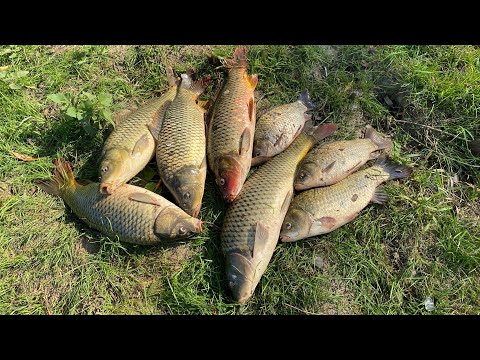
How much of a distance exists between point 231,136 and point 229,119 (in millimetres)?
138

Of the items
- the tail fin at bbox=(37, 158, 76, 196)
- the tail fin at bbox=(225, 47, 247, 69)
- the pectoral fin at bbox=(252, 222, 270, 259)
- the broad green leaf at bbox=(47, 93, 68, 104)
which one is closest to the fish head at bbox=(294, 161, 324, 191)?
the pectoral fin at bbox=(252, 222, 270, 259)

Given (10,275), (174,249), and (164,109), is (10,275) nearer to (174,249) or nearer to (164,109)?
(174,249)

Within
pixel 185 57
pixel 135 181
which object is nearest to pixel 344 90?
pixel 185 57

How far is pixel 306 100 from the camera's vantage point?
3.23 m

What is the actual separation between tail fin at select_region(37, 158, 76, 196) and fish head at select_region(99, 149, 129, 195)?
1.13 feet

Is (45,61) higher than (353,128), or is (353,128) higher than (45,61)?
(45,61)

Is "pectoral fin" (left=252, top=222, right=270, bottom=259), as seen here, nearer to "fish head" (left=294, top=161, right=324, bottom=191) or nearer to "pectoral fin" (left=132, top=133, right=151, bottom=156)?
"fish head" (left=294, top=161, right=324, bottom=191)

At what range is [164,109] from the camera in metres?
3.01

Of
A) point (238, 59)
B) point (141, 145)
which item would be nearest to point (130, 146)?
point (141, 145)

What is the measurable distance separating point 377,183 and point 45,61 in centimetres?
296

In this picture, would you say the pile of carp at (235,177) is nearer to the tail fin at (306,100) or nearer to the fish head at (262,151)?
the fish head at (262,151)

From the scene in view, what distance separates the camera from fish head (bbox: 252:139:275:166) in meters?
2.92

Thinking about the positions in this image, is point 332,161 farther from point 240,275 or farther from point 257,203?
point 240,275

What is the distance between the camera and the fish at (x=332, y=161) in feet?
9.17
